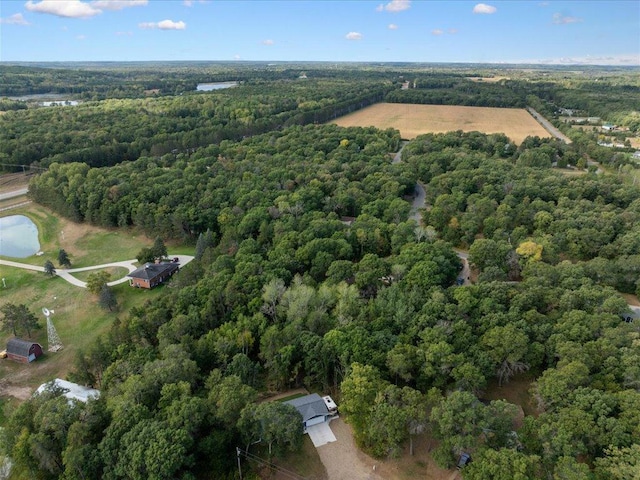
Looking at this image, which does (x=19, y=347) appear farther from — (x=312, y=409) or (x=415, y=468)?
(x=415, y=468)

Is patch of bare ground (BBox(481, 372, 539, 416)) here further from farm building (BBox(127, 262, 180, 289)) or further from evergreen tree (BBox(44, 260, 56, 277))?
evergreen tree (BBox(44, 260, 56, 277))

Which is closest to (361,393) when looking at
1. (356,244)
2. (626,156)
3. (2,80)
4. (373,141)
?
(356,244)

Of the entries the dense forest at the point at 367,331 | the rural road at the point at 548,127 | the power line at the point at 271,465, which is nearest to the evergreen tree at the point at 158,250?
the dense forest at the point at 367,331

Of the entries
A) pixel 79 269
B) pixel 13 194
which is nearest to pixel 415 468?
pixel 79 269

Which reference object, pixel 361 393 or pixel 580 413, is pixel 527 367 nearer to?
pixel 580 413

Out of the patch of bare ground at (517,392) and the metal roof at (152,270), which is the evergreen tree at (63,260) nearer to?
the metal roof at (152,270)
